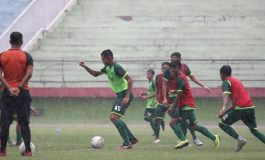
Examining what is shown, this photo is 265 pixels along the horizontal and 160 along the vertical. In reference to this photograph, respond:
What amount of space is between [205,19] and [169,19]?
1518 mm

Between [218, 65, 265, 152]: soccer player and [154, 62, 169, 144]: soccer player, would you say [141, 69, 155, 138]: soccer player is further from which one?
[218, 65, 265, 152]: soccer player

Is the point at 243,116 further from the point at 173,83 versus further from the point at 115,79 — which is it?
the point at 115,79

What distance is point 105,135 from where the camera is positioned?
925 inches

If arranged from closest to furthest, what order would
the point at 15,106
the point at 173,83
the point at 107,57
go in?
the point at 15,106 < the point at 107,57 < the point at 173,83

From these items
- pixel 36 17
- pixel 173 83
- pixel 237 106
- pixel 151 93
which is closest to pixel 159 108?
pixel 151 93

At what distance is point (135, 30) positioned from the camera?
3562 centimetres

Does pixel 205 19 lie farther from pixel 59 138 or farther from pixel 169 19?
pixel 59 138

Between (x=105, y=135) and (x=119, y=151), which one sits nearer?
(x=119, y=151)

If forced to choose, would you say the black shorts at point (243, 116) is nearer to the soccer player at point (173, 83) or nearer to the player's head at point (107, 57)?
the soccer player at point (173, 83)

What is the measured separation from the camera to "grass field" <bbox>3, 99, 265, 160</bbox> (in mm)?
15594

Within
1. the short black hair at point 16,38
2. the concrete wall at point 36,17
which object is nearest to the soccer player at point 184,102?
the short black hair at point 16,38

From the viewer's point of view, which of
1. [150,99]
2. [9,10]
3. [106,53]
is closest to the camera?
[106,53]

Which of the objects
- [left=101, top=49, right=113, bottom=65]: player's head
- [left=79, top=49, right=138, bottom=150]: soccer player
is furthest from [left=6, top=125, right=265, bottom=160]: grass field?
[left=101, top=49, right=113, bottom=65]: player's head

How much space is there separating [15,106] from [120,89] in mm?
3805
